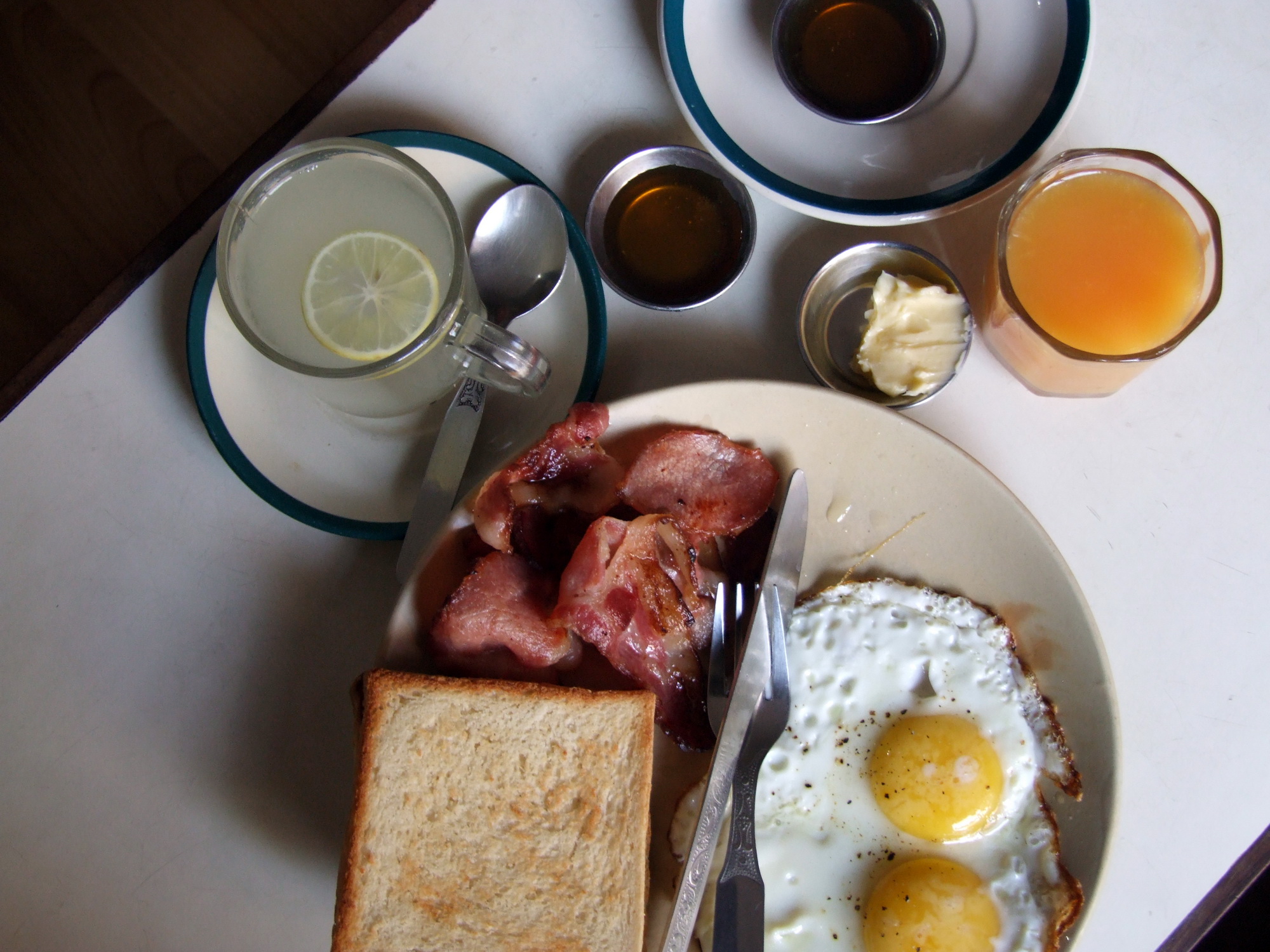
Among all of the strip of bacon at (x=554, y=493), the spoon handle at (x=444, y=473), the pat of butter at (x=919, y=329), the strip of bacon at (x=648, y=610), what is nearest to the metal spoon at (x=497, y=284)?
the spoon handle at (x=444, y=473)

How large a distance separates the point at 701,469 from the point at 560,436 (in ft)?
0.80

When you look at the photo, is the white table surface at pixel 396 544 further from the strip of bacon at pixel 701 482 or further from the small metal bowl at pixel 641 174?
the strip of bacon at pixel 701 482

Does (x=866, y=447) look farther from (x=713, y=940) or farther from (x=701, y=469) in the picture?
(x=713, y=940)

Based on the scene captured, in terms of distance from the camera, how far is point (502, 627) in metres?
1.39

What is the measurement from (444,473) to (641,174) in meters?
0.65

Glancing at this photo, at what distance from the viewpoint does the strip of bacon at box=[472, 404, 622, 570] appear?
4.51ft

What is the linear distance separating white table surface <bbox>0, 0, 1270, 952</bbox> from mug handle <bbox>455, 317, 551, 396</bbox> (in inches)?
10.0

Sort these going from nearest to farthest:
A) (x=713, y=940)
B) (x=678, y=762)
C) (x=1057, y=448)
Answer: (x=713, y=940), (x=678, y=762), (x=1057, y=448)

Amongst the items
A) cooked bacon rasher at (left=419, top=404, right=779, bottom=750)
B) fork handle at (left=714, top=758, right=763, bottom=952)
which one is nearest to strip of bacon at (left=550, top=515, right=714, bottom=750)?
cooked bacon rasher at (left=419, top=404, right=779, bottom=750)

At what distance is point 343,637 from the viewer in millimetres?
1575

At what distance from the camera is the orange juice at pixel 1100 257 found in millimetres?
1428

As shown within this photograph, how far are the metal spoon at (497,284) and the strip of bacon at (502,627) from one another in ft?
0.43

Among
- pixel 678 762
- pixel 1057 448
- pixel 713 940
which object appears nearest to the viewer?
pixel 713 940

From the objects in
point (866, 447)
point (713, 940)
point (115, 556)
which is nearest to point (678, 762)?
point (713, 940)
